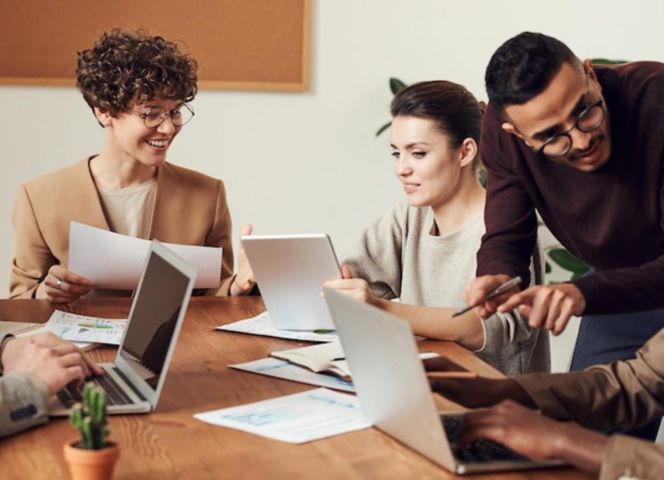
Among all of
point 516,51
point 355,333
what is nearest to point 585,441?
point 355,333

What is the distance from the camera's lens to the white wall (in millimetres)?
4328

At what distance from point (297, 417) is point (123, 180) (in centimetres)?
144

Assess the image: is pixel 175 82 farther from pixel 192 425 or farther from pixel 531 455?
pixel 531 455

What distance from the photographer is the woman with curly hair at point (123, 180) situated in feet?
9.89

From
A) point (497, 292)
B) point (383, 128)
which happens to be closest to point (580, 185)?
point (497, 292)

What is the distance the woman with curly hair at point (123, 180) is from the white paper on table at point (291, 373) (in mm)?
746

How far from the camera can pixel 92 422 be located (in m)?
1.35

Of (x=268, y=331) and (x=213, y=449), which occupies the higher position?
(x=213, y=449)

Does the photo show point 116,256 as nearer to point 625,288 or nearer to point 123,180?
point 123,180

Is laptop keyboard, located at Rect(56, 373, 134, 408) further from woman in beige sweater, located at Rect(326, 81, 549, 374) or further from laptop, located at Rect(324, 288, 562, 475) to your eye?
woman in beige sweater, located at Rect(326, 81, 549, 374)

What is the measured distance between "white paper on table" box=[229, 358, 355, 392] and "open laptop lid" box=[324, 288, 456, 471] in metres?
0.24

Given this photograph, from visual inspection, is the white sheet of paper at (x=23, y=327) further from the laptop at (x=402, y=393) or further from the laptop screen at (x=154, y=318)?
the laptop at (x=402, y=393)

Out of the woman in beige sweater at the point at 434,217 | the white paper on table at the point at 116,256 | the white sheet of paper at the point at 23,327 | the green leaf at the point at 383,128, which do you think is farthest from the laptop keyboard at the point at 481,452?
the green leaf at the point at 383,128

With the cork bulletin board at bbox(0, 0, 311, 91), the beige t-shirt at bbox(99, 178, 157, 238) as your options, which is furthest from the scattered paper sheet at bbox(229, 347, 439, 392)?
the cork bulletin board at bbox(0, 0, 311, 91)
